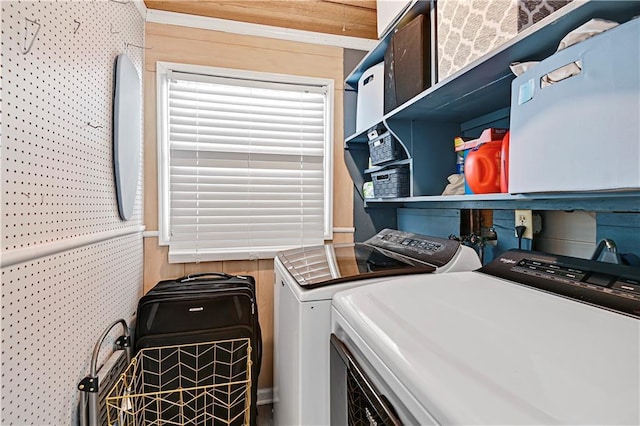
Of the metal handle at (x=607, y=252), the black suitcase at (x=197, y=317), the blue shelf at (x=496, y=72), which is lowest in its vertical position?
the black suitcase at (x=197, y=317)

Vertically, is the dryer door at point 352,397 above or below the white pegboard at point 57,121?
below

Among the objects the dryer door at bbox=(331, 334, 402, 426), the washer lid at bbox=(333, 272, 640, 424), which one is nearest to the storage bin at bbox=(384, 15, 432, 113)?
the washer lid at bbox=(333, 272, 640, 424)

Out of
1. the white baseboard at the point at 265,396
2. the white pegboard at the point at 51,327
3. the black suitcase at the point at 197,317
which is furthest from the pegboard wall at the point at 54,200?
the white baseboard at the point at 265,396

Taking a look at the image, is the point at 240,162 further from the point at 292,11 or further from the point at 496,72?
the point at 496,72

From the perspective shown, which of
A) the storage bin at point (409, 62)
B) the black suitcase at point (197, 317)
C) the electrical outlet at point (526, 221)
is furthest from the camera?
the black suitcase at point (197, 317)

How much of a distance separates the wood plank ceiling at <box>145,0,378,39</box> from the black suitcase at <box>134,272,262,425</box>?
5.34 ft

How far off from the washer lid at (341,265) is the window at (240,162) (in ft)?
1.57

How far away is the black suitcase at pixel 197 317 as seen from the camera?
1.51 meters

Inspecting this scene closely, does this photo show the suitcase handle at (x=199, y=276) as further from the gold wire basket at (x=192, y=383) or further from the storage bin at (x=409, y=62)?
the storage bin at (x=409, y=62)

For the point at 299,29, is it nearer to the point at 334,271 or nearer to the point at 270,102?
the point at 270,102

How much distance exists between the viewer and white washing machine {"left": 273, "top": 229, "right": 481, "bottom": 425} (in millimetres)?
1054

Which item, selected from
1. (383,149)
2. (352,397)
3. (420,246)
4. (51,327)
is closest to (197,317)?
(51,327)

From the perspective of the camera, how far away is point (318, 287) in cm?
108

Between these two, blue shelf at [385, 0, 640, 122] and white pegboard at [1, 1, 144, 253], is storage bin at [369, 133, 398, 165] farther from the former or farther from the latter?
white pegboard at [1, 1, 144, 253]
